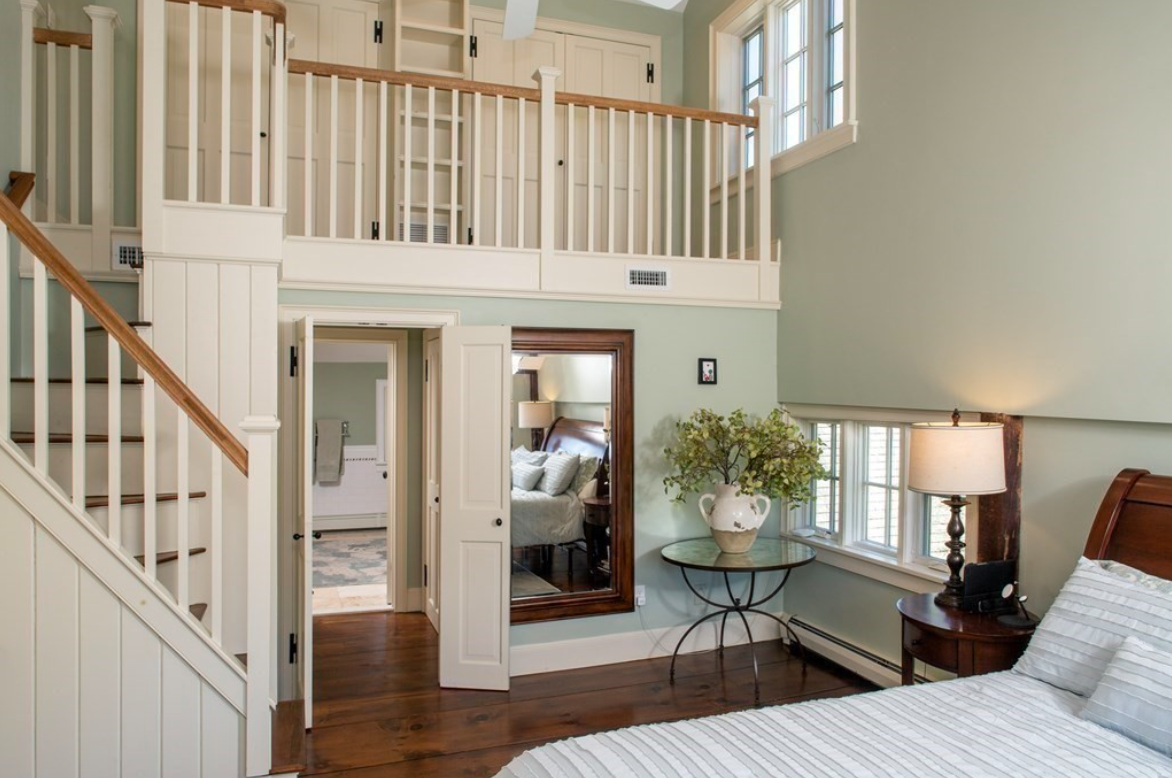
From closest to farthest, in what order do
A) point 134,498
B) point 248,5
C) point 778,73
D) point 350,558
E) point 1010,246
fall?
1. point 134,498
2. point 1010,246
3. point 248,5
4. point 778,73
5. point 350,558

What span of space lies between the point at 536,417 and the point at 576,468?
0.38m

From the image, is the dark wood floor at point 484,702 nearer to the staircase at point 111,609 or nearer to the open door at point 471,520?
the open door at point 471,520

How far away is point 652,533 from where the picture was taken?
4547 mm

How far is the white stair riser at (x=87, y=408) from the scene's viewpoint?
3314 mm

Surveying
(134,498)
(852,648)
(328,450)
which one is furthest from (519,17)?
(328,450)

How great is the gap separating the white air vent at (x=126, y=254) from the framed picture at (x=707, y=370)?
303 centimetres

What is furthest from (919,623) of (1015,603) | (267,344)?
(267,344)

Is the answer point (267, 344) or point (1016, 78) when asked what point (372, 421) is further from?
point (1016, 78)

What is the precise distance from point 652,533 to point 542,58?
348 cm

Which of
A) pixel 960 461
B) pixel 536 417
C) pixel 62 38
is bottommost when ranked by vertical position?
pixel 960 461

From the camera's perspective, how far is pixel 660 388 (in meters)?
4.57

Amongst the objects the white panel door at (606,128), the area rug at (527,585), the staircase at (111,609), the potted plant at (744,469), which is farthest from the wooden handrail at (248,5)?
the area rug at (527,585)

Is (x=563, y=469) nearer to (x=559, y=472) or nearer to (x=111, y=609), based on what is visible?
(x=559, y=472)

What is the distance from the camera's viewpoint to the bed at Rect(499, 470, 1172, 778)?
183cm
